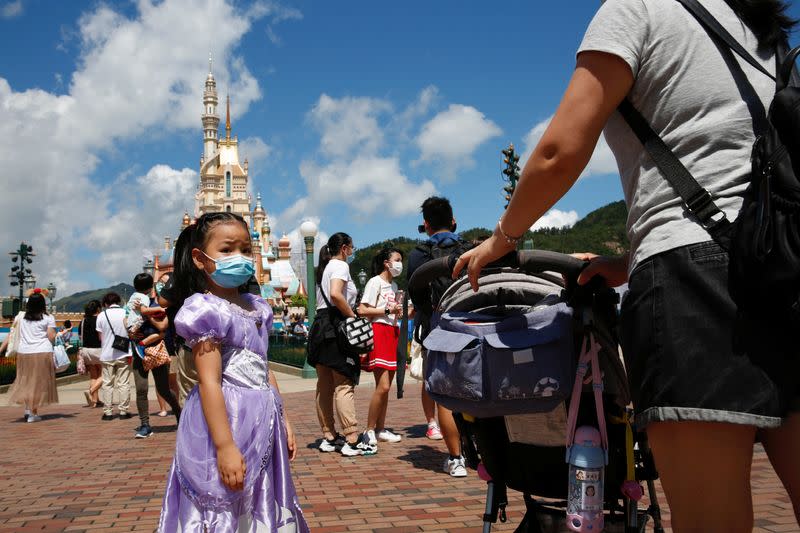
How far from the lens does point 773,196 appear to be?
159 centimetres

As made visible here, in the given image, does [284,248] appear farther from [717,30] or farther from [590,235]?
[717,30]

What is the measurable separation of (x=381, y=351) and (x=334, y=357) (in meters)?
0.53

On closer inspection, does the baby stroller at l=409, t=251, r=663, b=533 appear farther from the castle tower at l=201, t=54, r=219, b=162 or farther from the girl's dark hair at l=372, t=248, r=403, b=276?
the castle tower at l=201, t=54, r=219, b=162

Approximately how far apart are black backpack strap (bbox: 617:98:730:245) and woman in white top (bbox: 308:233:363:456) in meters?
5.16

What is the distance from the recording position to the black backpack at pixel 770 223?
1.56 meters

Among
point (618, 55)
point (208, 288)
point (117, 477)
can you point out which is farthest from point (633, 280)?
point (117, 477)

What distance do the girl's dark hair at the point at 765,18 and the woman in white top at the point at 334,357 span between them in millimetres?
5258

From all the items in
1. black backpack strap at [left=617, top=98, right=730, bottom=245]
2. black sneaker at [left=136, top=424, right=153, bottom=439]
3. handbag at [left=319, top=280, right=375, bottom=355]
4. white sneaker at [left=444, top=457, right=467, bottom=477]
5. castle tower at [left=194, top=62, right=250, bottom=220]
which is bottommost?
black sneaker at [left=136, top=424, right=153, bottom=439]

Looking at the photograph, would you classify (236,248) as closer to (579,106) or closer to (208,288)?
(208,288)

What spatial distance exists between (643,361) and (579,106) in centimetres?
64

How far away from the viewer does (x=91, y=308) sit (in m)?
12.7

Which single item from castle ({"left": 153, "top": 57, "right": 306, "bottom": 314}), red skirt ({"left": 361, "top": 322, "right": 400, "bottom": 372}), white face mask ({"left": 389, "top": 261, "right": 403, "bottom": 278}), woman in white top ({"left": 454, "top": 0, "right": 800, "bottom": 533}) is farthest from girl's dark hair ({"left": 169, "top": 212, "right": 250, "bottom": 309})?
castle ({"left": 153, "top": 57, "right": 306, "bottom": 314})

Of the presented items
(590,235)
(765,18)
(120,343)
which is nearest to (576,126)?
(765,18)

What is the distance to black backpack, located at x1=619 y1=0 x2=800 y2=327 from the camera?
156 centimetres
